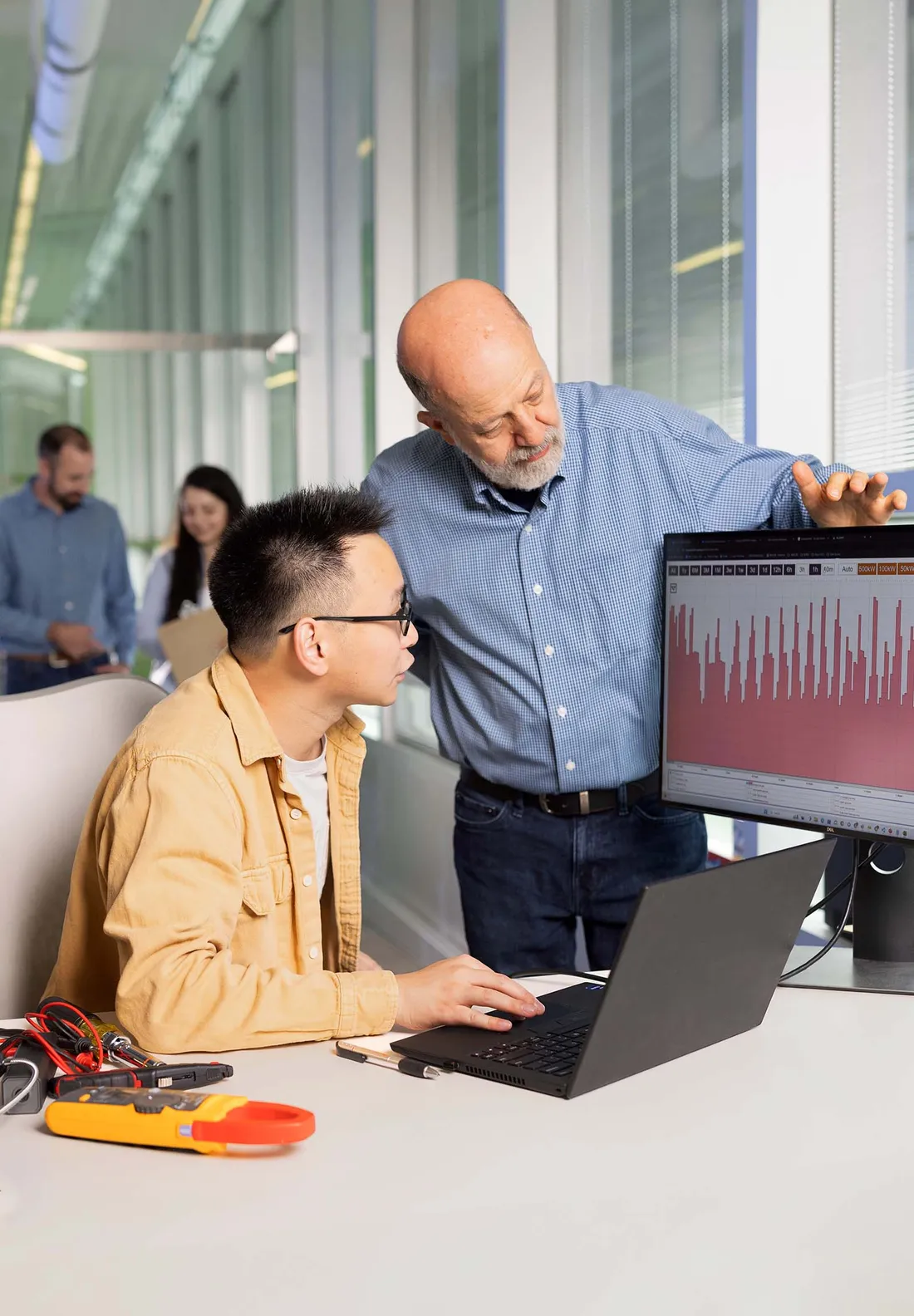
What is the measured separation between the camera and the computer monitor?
1.53 metres

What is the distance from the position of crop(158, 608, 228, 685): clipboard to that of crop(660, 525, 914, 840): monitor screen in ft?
7.76

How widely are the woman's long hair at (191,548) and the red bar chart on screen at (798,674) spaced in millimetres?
3525

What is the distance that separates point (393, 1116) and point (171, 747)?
50 centimetres

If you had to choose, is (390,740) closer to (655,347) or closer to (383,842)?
(383,842)

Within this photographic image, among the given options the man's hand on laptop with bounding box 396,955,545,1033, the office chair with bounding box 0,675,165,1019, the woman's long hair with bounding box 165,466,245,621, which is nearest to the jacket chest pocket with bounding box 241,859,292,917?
the man's hand on laptop with bounding box 396,955,545,1033

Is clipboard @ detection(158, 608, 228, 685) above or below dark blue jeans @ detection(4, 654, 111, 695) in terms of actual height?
above

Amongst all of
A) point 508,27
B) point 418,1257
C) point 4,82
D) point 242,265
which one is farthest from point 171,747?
point 4,82

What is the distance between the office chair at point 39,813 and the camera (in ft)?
5.89

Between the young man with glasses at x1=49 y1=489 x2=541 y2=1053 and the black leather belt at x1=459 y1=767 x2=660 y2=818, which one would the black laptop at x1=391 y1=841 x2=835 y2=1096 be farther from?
the black leather belt at x1=459 y1=767 x2=660 y2=818

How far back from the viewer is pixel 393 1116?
3.84ft

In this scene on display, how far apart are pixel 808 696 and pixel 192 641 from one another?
2860mm

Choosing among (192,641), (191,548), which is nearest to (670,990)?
(192,641)

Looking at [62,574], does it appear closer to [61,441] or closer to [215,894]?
[61,441]

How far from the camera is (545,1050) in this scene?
1.31 meters
